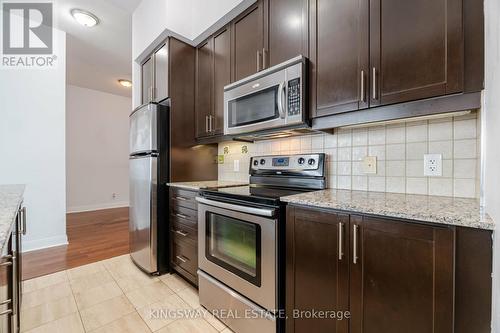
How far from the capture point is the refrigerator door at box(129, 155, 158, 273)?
7.35ft

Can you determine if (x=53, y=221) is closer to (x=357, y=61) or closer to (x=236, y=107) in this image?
(x=236, y=107)

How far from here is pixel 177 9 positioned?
89.6 inches

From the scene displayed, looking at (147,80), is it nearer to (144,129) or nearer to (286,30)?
(144,129)

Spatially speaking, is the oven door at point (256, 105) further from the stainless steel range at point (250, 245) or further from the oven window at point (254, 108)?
the stainless steel range at point (250, 245)

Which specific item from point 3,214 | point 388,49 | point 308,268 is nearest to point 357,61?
point 388,49

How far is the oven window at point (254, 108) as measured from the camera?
5.41 feet

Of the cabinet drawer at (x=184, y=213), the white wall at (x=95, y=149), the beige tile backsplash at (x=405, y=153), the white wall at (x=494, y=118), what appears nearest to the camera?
the white wall at (x=494, y=118)

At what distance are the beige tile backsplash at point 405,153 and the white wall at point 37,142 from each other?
330 centimetres

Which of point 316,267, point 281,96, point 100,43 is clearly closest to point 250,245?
point 316,267

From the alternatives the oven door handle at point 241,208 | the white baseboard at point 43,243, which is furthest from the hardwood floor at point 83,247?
the oven door handle at point 241,208

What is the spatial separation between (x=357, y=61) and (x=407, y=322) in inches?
50.0

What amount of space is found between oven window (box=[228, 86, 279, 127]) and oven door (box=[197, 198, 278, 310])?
0.70m

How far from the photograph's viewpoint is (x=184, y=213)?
2078 mm

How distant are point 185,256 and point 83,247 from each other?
1895 mm
